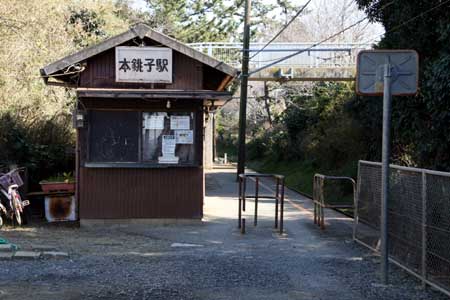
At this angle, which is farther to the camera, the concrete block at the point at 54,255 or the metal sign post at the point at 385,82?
the concrete block at the point at 54,255

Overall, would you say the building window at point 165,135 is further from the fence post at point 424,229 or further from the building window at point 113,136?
the fence post at point 424,229

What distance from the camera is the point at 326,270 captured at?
328 inches

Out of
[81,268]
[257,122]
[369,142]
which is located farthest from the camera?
[257,122]

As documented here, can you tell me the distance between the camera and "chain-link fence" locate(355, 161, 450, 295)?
6883 millimetres

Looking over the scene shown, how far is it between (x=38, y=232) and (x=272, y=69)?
16.5m

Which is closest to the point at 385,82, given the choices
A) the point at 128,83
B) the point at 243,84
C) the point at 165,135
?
the point at 165,135

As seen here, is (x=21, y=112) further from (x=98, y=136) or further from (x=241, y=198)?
(x=241, y=198)

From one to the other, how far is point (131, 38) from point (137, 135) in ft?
6.65

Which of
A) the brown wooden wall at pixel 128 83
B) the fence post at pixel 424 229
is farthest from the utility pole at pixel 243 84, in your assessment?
the fence post at pixel 424 229

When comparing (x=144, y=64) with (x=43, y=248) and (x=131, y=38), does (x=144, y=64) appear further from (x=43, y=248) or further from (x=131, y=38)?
(x=43, y=248)

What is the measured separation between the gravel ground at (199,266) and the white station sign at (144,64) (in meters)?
3.10

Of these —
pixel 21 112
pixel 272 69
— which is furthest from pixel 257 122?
pixel 21 112

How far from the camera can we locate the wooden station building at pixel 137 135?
39.8 feet

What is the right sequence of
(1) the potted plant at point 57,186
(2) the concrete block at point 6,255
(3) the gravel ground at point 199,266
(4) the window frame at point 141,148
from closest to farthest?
(3) the gravel ground at point 199,266 → (2) the concrete block at point 6,255 → (4) the window frame at point 141,148 → (1) the potted plant at point 57,186
